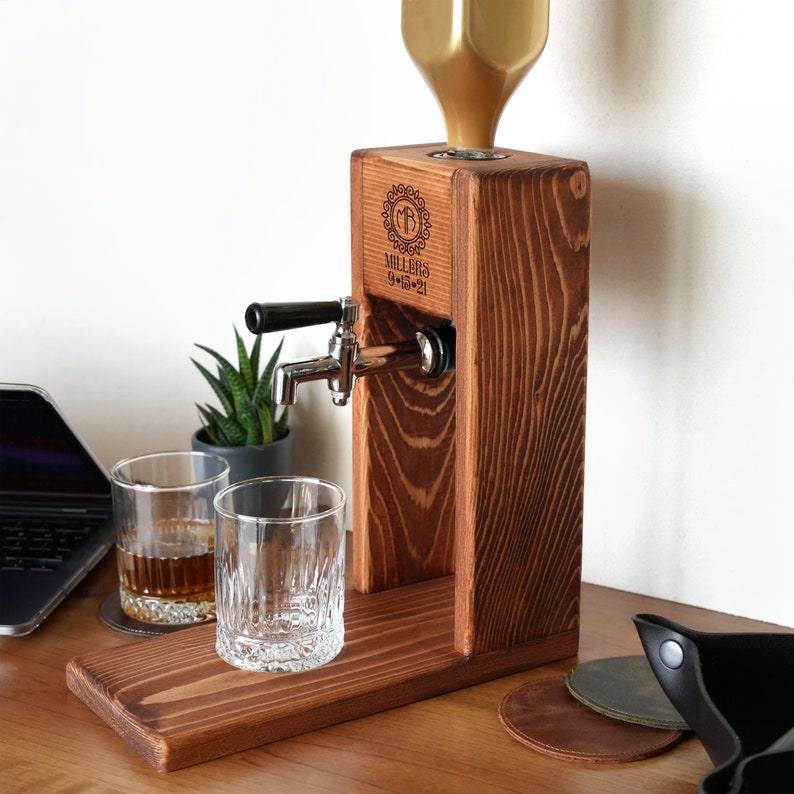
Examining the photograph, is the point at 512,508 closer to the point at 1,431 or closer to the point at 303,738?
the point at 303,738

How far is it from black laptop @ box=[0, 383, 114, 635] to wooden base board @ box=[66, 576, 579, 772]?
163mm

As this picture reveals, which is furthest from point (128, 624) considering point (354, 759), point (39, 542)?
point (354, 759)

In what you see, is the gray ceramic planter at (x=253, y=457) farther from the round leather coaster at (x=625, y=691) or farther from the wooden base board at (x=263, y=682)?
the round leather coaster at (x=625, y=691)

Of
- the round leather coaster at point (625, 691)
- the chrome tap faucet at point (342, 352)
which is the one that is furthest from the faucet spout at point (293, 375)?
the round leather coaster at point (625, 691)

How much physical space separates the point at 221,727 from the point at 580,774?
22cm

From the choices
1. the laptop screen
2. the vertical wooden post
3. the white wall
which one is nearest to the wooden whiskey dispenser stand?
the vertical wooden post

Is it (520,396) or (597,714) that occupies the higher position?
(520,396)

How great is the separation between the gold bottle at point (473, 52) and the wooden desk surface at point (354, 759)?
377 millimetres

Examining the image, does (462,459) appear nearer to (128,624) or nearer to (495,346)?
(495,346)

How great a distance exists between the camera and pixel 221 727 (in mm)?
719

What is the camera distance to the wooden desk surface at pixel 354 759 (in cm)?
70

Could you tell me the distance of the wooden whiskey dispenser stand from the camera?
0.73 metres

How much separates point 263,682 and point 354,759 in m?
0.08

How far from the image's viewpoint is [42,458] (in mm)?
1068
